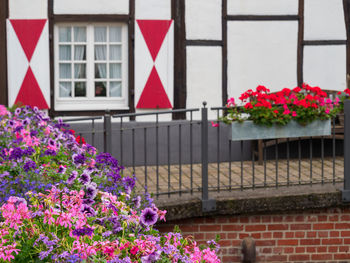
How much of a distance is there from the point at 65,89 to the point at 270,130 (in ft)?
10.0

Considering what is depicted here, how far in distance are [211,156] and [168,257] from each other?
5.68 m

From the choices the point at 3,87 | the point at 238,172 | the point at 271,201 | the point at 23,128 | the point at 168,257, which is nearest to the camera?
the point at 168,257

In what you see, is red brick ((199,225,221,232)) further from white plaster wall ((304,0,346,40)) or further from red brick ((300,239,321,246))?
white plaster wall ((304,0,346,40))

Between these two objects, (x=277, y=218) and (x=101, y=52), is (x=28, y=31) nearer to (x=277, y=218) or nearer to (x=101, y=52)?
(x=101, y=52)

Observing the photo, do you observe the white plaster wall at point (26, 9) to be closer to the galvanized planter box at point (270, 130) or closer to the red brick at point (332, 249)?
the galvanized planter box at point (270, 130)

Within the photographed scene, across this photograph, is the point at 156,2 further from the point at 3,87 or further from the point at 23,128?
the point at 23,128

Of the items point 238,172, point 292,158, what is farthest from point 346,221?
point 292,158

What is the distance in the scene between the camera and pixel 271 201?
5824 millimetres

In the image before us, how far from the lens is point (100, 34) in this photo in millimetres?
8188

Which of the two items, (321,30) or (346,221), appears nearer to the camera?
(346,221)

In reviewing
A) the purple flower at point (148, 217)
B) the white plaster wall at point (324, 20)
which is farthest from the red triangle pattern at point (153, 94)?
the purple flower at point (148, 217)

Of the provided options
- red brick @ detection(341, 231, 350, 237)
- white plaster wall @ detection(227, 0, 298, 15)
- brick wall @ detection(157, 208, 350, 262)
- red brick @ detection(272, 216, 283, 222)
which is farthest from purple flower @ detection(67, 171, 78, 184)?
white plaster wall @ detection(227, 0, 298, 15)

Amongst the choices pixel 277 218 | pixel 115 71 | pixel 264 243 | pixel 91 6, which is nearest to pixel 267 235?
pixel 264 243

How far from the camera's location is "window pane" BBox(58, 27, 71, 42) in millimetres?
8094
